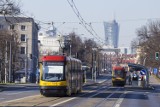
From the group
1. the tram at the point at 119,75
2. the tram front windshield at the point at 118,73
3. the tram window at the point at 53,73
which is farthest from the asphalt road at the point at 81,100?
the tram front windshield at the point at 118,73

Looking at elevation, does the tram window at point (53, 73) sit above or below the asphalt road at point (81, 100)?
above

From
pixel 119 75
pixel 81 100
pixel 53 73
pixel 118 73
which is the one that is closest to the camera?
pixel 81 100

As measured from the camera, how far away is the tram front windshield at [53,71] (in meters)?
36.9

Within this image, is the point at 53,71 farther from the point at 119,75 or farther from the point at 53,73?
the point at 119,75

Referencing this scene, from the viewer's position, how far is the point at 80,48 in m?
121

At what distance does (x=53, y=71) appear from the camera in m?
37.2

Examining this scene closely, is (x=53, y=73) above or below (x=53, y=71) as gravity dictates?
below

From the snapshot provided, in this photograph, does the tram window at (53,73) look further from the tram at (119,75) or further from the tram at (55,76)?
the tram at (119,75)

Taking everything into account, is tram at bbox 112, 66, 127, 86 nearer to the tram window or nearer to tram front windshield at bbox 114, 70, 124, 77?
tram front windshield at bbox 114, 70, 124, 77

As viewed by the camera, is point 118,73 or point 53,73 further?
point 118,73

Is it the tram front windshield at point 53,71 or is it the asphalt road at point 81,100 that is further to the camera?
the tram front windshield at point 53,71

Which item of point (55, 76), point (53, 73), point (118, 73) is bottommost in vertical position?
point (55, 76)

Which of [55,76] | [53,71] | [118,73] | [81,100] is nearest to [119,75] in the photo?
[118,73]

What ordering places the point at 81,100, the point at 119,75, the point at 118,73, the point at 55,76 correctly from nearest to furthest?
the point at 81,100 < the point at 55,76 < the point at 119,75 < the point at 118,73
